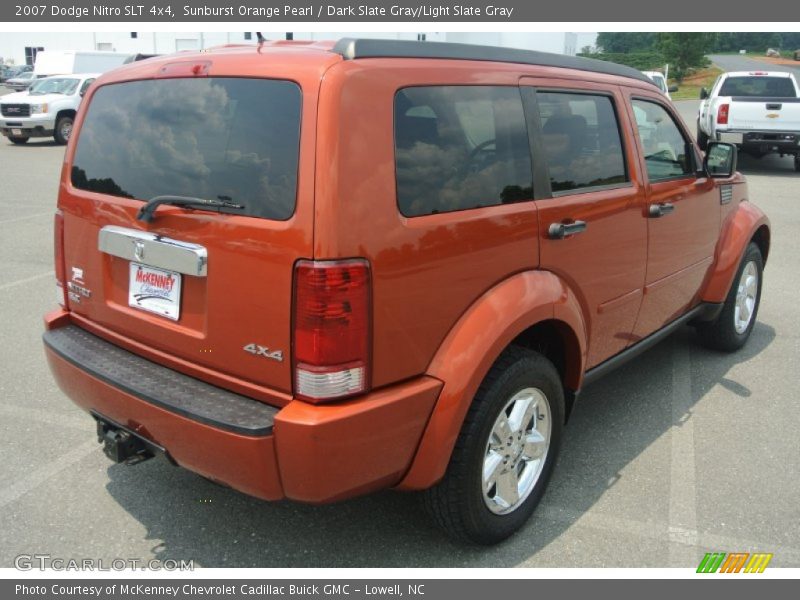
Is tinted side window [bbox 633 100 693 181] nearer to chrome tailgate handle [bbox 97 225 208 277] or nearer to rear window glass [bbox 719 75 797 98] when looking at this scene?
chrome tailgate handle [bbox 97 225 208 277]

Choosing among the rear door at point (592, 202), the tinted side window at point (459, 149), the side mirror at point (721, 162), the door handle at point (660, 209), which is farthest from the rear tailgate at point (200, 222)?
the side mirror at point (721, 162)

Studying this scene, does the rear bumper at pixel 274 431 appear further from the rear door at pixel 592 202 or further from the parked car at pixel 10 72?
the parked car at pixel 10 72

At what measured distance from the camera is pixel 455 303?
98.7 inches

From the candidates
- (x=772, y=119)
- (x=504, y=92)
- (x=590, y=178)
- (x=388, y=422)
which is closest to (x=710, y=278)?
(x=590, y=178)

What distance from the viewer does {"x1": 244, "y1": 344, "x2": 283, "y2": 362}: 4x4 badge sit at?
2.29 m

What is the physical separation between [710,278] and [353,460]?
3.19 meters

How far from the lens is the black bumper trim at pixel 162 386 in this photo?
2303 millimetres

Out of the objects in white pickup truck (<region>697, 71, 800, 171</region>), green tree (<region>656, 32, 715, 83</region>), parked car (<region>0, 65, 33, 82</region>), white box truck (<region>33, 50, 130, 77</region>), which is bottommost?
white pickup truck (<region>697, 71, 800, 171</region>)

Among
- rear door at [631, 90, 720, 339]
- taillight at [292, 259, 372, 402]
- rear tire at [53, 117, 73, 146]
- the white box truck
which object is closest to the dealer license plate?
taillight at [292, 259, 372, 402]

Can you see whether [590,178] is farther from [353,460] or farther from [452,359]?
[353,460]

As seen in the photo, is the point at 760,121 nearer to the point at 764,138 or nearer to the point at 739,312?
the point at 764,138

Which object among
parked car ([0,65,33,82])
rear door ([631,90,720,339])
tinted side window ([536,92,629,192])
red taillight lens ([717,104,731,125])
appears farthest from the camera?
parked car ([0,65,33,82])

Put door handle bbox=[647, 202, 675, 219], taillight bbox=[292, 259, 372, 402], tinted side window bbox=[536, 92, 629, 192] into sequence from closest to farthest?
taillight bbox=[292, 259, 372, 402], tinted side window bbox=[536, 92, 629, 192], door handle bbox=[647, 202, 675, 219]

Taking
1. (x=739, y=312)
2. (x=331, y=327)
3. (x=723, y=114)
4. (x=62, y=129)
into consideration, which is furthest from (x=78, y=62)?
(x=331, y=327)
